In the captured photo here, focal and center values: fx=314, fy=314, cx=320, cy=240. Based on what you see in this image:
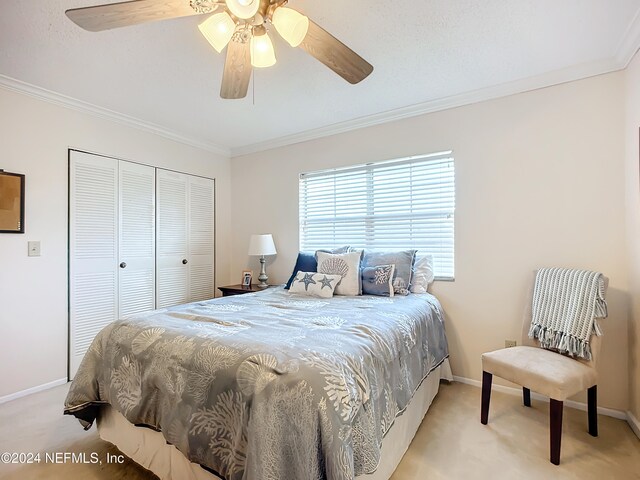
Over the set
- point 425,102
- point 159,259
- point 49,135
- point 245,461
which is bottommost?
point 245,461

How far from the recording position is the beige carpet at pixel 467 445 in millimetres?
1603

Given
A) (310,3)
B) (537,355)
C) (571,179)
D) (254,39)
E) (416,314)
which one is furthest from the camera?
(571,179)

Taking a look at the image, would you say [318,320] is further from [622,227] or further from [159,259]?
[159,259]

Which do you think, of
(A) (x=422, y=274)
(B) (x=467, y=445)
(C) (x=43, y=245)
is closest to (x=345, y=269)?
(A) (x=422, y=274)

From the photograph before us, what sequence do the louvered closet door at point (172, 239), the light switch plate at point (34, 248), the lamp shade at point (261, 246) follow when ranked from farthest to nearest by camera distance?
the lamp shade at point (261, 246) < the louvered closet door at point (172, 239) < the light switch plate at point (34, 248)

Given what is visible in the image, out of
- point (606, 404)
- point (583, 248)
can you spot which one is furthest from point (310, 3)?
point (606, 404)

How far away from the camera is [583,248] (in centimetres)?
223

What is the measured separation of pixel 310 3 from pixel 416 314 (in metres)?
1.92

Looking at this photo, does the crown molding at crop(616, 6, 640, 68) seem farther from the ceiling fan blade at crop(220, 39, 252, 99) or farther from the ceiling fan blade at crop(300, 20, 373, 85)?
the ceiling fan blade at crop(220, 39, 252, 99)

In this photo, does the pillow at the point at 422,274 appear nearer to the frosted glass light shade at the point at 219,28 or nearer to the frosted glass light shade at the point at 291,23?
the frosted glass light shade at the point at 291,23

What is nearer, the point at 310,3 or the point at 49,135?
the point at 310,3

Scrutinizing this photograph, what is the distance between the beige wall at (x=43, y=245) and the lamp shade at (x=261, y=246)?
1.69m

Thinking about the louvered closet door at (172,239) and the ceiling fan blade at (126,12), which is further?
the louvered closet door at (172,239)

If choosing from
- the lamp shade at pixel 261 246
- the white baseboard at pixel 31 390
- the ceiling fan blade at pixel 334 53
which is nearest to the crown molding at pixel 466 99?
the lamp shade at pixel 261 246
